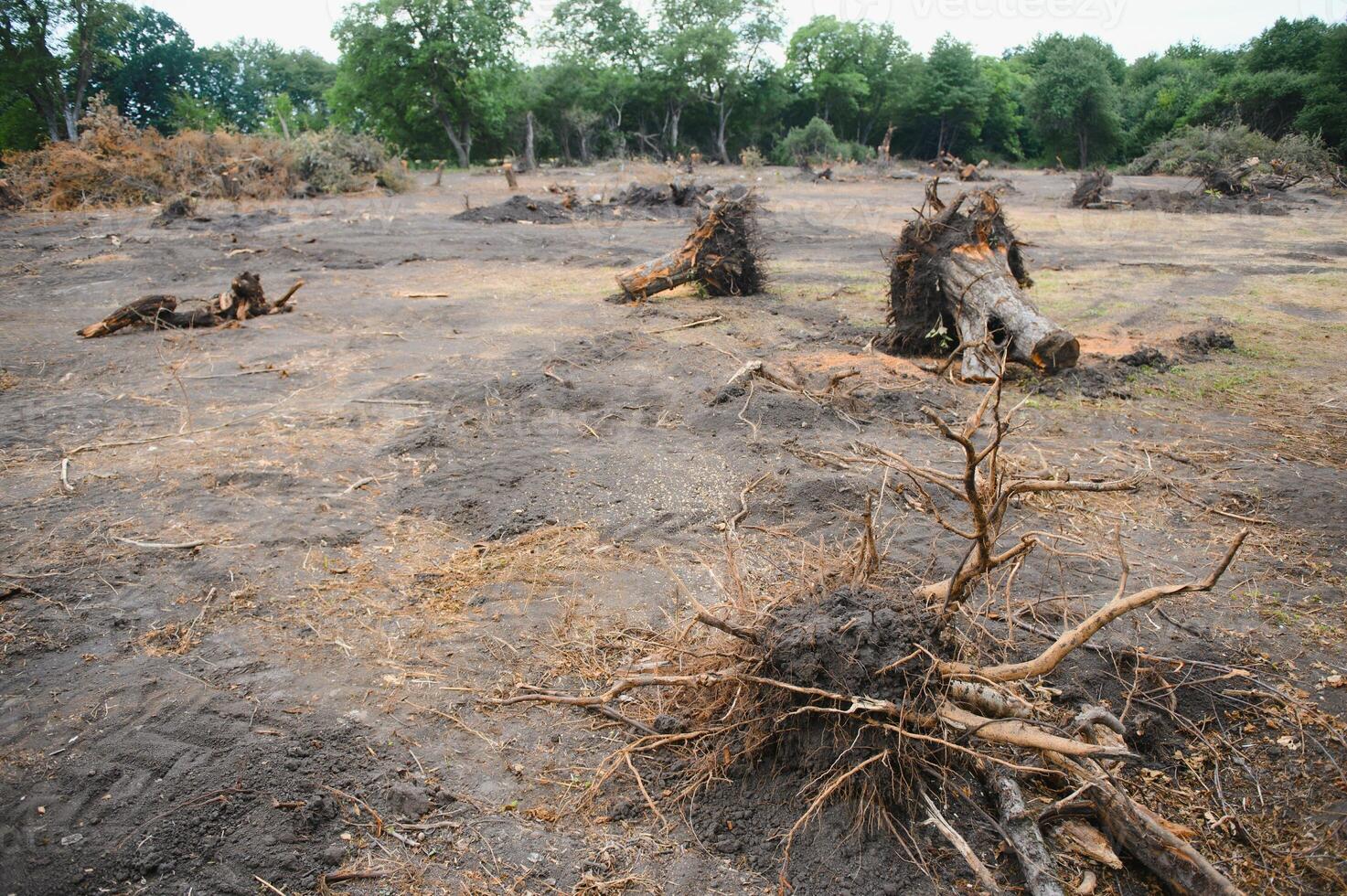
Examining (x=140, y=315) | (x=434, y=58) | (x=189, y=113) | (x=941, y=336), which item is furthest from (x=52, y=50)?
(x=941, y=336)

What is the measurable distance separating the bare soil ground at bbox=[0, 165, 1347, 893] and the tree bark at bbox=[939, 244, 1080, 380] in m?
0.31

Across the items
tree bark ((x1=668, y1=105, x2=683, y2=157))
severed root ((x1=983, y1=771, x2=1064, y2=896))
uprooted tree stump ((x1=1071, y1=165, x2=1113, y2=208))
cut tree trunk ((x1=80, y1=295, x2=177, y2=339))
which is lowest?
severed root ((x1=983, y1=771, x2=1064, y2=896))

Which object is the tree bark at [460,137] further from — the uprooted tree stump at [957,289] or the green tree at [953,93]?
the uprooted tree stump at [957,289]

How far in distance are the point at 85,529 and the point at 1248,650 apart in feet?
17.8

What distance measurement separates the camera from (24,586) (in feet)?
12.2

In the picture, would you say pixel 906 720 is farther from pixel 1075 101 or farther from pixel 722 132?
pixel 1075 101

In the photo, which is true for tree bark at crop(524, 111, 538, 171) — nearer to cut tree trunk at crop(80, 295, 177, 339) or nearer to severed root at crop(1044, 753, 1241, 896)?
cut tree trunk at crop(80, 295, 177, 339)

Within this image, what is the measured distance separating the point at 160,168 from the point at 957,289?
19.5m

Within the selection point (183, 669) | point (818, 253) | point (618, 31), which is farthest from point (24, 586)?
point (618, 31)

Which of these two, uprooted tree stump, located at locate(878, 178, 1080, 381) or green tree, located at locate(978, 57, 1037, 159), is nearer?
uprooted tree stump, located at locate(878, 178, 1080, 381)

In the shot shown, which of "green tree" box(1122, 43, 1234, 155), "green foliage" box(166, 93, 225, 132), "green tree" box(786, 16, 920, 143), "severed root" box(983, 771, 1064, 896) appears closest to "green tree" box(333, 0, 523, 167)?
"green foliage" box(166, 93, 225, 132)

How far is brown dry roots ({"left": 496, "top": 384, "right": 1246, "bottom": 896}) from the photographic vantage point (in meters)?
2.26

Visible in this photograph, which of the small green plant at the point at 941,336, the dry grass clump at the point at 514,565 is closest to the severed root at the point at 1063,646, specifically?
the dry grass clump at the point at 514,565

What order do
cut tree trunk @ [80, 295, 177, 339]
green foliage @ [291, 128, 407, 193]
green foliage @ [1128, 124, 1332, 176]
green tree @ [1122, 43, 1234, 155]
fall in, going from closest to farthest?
cut tree trunk @ [80, 295, 177, 339] < green foliage @ [291, 128, 407, 193] < green foliage @ [1128, 124, 1332, 176] < green tree @ [1122, 43, 1234, 155]
